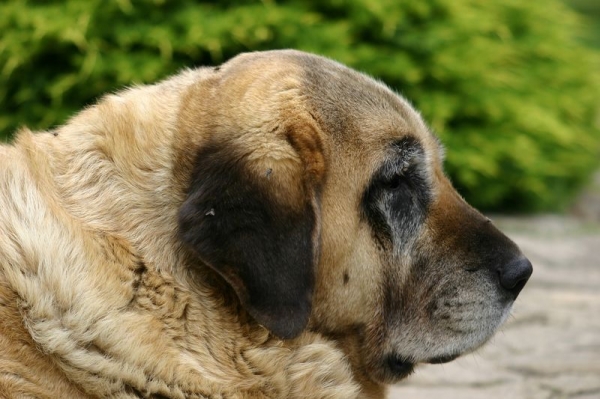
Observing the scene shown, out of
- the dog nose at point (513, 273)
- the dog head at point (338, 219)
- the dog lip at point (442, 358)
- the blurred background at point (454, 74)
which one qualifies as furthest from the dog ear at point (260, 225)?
the blurred background at point (454, 74)

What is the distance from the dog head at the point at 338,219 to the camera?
2.86m

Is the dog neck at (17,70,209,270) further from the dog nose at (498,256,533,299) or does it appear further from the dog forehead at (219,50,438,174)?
the dog nose at (498,256,533,299)

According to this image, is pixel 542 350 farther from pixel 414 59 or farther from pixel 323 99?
pixel 414 59

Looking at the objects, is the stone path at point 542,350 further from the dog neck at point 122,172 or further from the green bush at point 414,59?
the dog neck at point 122,172

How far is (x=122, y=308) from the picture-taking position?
2.85 metres

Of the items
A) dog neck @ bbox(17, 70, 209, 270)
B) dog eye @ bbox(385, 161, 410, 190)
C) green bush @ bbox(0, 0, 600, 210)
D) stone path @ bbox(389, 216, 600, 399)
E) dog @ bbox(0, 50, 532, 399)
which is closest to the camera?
dog @ bbox(0, 50, 532, 399)

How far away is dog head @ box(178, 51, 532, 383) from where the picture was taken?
9.39ft

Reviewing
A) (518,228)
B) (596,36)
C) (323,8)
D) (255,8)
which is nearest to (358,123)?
(255,8)

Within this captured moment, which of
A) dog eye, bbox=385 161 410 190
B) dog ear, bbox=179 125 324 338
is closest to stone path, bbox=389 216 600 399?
dog eye, bbox=385 161 410 190

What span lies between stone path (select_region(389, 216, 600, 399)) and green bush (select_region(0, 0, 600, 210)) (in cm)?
157

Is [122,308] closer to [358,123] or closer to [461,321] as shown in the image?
[358,123]

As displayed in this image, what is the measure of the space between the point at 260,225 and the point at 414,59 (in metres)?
5.43

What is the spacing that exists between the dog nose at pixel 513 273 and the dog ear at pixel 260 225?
0.79 m

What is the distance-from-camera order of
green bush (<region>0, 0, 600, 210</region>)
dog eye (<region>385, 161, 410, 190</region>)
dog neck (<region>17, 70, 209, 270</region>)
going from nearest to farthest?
dog neck (<region>17, 70, 209, 270</region>), dog eye (<region>385, 161, 410, 190</region>), green bush (<region>0, 0, 600, 210</region>)
